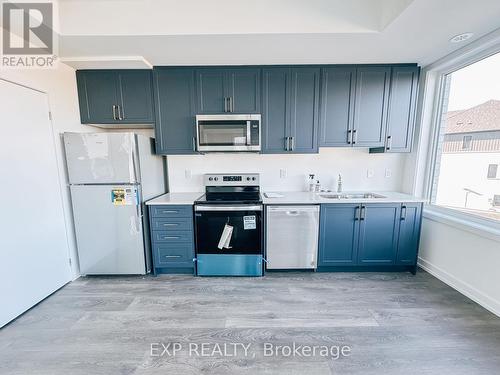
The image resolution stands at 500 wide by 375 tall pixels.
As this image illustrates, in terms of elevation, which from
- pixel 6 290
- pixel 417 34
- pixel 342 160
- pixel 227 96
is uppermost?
pixel 417 34

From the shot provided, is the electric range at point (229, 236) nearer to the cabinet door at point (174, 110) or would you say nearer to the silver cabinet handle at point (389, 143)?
the cabinet door at point (174, 110)

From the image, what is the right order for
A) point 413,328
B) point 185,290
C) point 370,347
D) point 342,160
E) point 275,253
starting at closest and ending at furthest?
point 370,347 < point 413,328 < point 185,290 < point 275,253 < point 342,160

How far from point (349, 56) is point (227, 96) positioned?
142cm

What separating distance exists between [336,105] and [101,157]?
108 inches

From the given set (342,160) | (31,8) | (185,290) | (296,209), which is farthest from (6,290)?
(342,160)

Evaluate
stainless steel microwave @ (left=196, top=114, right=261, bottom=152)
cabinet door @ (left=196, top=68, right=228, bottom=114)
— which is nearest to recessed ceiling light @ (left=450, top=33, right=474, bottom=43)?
stainless steel microwave @ (left=196, top=114, right=261, bottom=152)

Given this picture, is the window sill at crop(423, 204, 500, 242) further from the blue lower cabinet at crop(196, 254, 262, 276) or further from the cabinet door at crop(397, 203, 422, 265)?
the blue lower cabinet at crop(196, 254, 262, 276)

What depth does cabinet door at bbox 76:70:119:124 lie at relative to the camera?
98.9 inches

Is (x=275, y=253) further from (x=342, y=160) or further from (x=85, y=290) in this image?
(x=85, y=290)

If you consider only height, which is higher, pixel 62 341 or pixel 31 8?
pixel 31 8

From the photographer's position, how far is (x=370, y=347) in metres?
1.56

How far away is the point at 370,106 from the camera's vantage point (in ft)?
8.47

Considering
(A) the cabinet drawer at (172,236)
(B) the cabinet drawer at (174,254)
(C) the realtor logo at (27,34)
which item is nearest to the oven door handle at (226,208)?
(A) the cabinet drawer at (172,236)

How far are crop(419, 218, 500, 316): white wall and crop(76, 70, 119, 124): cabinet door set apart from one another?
4037 millimetres
